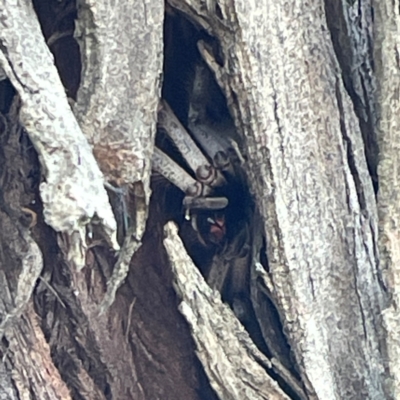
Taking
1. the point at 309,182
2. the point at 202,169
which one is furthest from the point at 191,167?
the point at 309,182

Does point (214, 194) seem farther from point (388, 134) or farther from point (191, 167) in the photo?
point (388, 134)

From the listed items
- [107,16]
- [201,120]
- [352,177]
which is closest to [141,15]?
[107,16]

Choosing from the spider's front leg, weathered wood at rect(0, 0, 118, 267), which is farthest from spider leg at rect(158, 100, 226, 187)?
weathered wood at rect(0, 0, 118, 267)

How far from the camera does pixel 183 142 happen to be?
2.82 feet

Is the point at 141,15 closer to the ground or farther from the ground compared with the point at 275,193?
farther from the ground

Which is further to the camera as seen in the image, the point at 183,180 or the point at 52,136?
the point at 183,180

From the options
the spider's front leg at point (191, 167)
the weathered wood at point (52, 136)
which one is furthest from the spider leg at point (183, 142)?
the weathered wood at point (52, 136)

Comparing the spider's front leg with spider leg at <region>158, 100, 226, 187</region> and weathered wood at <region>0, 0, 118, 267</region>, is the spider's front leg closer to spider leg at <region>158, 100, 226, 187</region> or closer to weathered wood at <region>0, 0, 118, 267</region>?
spider leg at <region>158, 100, 226, 187</region>

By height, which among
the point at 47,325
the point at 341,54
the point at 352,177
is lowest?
the point at 47,325

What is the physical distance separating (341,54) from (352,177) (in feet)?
0.40

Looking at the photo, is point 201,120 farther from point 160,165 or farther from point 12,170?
point 12,170

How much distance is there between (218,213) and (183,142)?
0.26ft

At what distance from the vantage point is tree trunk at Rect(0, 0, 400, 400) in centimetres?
79

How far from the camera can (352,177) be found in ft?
2.73
